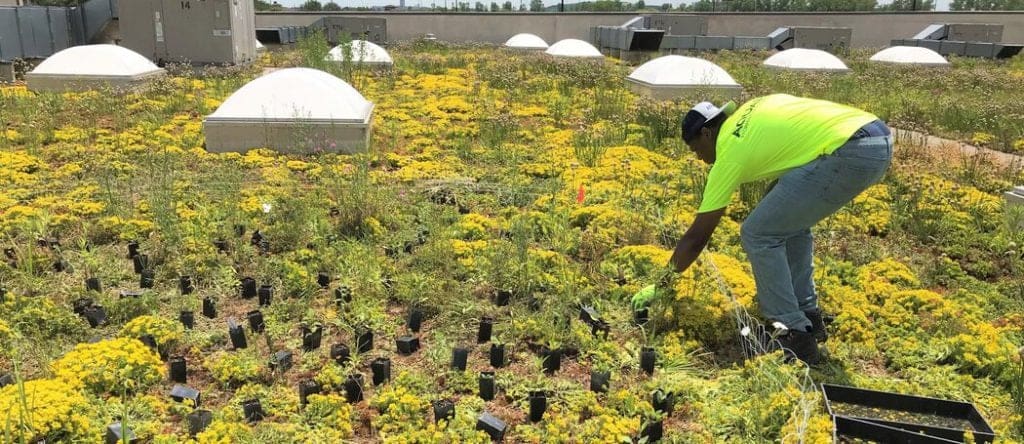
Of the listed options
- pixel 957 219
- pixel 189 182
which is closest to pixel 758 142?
pixel 957 219

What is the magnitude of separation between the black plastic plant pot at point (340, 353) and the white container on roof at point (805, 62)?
1562cm

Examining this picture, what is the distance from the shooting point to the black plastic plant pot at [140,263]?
461 centimetres

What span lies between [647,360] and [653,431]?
615mm

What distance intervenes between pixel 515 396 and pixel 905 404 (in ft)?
5.81

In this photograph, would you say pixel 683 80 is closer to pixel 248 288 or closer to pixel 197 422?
pixel 248 288

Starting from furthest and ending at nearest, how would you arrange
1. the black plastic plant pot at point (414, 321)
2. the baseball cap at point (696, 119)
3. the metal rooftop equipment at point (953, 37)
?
1. the metal rooftop equipment at point (953, 37)
2. the black plastic plant pot at point (414, 321)
3. the baseball cap at point (696, 119)

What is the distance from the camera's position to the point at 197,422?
2.90 m

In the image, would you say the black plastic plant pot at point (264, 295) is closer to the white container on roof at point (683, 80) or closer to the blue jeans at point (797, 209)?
the blue jeans at point (797, 209)

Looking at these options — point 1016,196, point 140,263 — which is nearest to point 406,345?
point 140,263

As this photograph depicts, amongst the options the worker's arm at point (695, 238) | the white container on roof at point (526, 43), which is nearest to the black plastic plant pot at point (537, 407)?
the worker's arm at point (695, 238)

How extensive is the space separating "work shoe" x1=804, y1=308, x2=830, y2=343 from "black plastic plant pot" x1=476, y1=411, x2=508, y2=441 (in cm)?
187

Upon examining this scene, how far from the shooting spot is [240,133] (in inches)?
305

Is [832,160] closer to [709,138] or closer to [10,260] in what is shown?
[709,138]

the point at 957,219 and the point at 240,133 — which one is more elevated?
the point at 240,133
